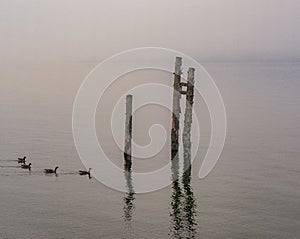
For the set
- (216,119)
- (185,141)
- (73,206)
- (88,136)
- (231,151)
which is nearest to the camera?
(73,206)

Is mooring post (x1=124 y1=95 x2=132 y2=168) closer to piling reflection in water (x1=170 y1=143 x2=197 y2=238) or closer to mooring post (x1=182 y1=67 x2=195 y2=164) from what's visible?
piling reflection in water (x1=170 y1=143 x2=197 y2=238)

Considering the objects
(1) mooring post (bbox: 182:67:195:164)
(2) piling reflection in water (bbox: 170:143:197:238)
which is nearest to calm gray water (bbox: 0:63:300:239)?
(2) piling reflection in water (bbox: 170:143:197:238)

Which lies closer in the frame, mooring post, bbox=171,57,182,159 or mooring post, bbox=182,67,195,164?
mooring post, bbox=171,57,182,159

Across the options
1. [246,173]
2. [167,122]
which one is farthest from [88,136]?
[246,173]

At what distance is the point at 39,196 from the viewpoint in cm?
3106

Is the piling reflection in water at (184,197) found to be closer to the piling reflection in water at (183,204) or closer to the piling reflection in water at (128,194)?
the piling reflection in water at (183,204)

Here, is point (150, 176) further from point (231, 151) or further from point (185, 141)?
point (231, 151)

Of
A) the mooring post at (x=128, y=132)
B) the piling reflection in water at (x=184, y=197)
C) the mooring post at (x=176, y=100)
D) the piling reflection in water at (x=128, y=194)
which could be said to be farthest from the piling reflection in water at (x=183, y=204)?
the mooring post at (x=128, y=132)

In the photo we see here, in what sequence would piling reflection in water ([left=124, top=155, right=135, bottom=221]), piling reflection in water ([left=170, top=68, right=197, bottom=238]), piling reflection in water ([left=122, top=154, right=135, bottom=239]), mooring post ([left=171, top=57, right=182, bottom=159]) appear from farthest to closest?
1. mooring post ([left=171, top=57, right=182, bottom=159])
2. piling reflection in water ([left=124, top=155, right=135, bottom=221])
3. piling reflection in water ([left=170, top=68, right=197, bottom=238])
4. piling reflection in water ([left=122, top=154, right=135, bottom=239])

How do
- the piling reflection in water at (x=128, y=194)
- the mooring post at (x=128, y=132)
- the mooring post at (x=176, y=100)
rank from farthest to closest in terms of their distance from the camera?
the mooring post at (x=128, y=132) < the mooring post at (x=176, y=100) < the piling reflection in water at (x=128, y=194)

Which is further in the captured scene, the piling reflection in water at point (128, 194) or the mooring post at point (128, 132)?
the mooring post at point (128, 132)

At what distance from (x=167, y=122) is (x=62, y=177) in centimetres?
2806

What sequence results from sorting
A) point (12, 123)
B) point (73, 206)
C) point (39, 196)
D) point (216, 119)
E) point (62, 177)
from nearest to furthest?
point (73, 206)
point (39, 196)
point (62, 177)
point (12, 123)
point (216, 119)

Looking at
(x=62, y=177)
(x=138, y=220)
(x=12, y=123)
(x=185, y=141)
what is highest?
(x=12, y=123)
